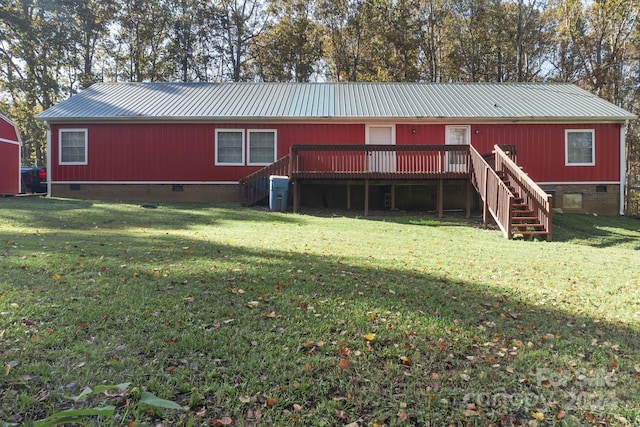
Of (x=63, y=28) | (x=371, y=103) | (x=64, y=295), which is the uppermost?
(x=63, y=28)

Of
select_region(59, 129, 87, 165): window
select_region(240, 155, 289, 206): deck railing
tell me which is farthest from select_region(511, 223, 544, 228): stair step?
select_region(59, 129, 87, 165): window

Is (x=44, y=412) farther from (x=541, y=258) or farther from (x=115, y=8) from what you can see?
(x=115, y=8)

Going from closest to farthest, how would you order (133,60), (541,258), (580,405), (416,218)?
(580,405)
(541,258)
(416,218)
(133,60)

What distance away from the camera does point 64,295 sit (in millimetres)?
3977

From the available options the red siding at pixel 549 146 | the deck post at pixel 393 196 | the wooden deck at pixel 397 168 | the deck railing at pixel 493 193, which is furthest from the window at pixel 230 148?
the deck railing at pixel 493 193

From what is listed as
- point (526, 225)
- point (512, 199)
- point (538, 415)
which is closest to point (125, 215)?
point (512, 199)

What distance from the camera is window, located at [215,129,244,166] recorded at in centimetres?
1497

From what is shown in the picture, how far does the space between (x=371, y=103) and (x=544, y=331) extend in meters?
13.2

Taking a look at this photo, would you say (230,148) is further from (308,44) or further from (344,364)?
(308,44)

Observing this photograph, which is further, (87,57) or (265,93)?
(87,57)

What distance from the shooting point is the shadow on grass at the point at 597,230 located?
958 cm

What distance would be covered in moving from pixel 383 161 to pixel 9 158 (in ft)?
48.1

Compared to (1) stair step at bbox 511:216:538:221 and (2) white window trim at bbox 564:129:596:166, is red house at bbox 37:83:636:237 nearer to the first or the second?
(2) white window trim at bbox 564:129:596:166

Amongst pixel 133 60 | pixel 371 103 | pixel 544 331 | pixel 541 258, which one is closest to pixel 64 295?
pixel 544 331
